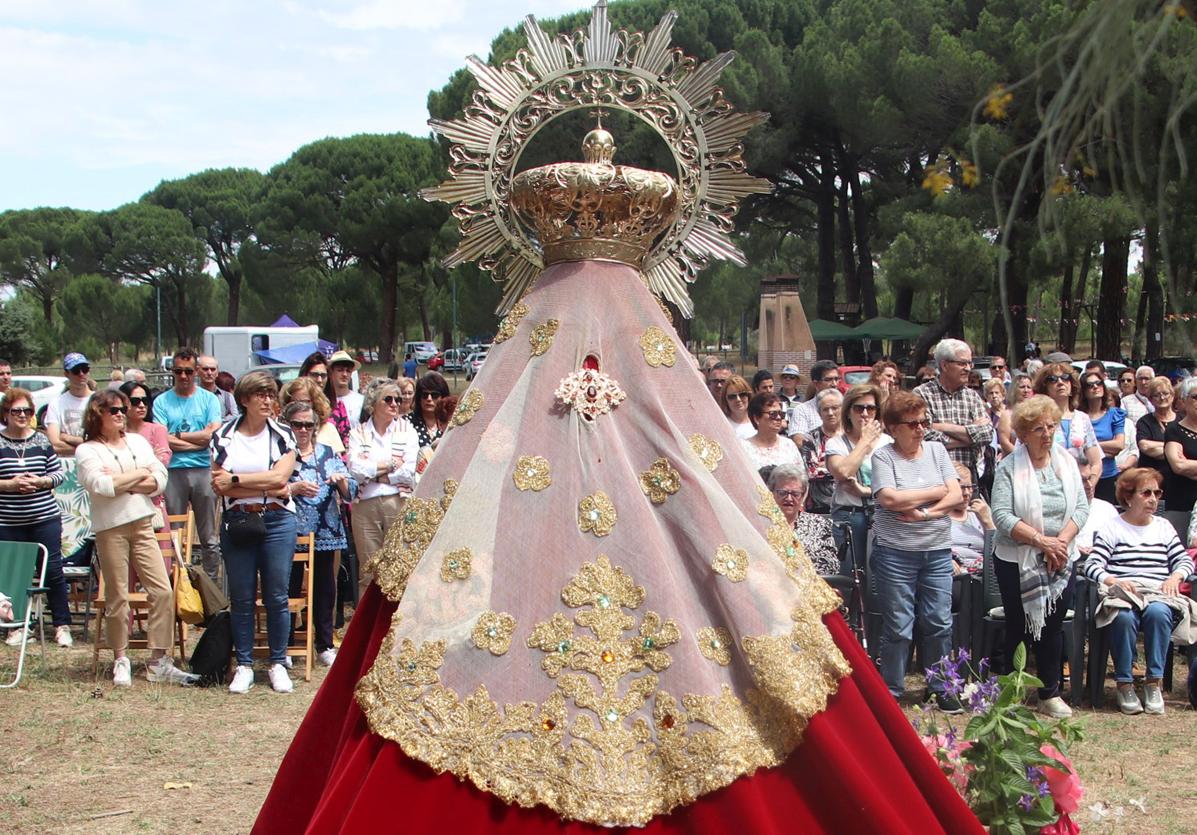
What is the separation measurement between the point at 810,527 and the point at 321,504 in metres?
3.20

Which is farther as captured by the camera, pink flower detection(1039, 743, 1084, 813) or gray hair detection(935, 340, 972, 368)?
gray hair detection(935, 340, 972, 368)

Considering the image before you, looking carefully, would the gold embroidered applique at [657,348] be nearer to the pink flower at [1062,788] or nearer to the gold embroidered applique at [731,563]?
the gold embroidered applique at [731,563]

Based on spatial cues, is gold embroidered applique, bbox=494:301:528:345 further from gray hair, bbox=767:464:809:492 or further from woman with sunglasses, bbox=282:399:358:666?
woman with sunglasses, bbox=282:399:358:666

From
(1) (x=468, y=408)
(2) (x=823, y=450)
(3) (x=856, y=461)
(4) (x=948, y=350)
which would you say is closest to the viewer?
(1) (x=468, y=408)

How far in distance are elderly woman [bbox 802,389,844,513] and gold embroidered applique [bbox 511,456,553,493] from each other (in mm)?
4376

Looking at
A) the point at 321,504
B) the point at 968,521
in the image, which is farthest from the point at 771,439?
the point at 321,504

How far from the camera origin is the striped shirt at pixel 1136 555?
22.5 ft

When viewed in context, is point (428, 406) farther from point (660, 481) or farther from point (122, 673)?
point (660, 481)

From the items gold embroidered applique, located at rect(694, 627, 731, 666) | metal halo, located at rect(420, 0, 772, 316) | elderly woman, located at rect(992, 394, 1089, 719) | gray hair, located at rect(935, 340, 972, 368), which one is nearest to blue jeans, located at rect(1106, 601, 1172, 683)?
elderly woman, located at rect(992, 394, 1089, 719)

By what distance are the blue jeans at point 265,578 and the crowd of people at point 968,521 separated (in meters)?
2.73

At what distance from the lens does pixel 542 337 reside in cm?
350

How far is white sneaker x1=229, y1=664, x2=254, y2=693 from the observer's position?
6.75 meters

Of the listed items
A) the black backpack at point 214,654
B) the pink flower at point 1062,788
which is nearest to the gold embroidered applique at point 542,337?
the pink flower at point 1062,788

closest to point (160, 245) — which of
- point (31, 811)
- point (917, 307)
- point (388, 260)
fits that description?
point (388, 260)
